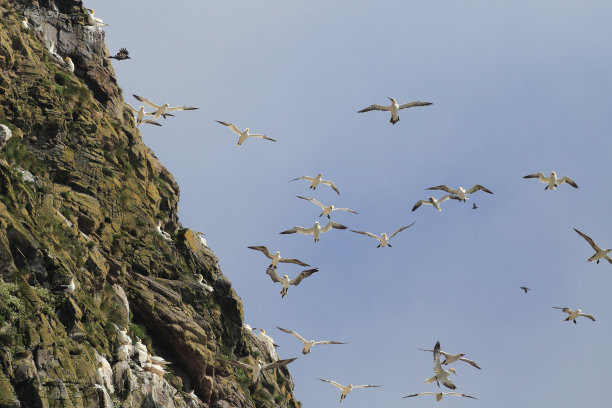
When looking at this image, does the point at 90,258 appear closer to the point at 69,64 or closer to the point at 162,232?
the point at 162,232

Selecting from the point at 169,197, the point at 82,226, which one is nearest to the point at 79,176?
the point at 82,226

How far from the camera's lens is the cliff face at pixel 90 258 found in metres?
28.6

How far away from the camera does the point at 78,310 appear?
32250 mm

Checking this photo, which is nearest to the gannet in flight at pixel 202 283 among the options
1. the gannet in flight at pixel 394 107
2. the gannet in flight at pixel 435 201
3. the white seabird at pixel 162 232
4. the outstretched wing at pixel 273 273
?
the white seabird at pixel 162 232

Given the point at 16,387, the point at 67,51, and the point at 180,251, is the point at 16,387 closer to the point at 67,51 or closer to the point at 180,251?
the point at 180,251

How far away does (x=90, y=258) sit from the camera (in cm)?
3700

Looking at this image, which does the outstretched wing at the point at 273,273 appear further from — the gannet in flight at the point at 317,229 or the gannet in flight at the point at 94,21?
the gannet in flight at the point at 94,21

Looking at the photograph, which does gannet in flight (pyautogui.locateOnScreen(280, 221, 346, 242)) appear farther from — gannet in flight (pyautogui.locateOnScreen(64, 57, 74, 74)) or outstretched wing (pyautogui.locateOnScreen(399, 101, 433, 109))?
gannet in flight (pyautogui.locateOnScreen(64, 57, 74, 74))

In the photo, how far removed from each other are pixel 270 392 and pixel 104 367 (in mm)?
18764

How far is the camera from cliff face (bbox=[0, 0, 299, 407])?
93.8 ft

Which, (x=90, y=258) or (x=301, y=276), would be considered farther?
(x=301, y=276)

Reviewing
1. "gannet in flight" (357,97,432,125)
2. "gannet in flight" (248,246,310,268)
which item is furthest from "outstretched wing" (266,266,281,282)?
"gannet in flight" (357,97,432,125)

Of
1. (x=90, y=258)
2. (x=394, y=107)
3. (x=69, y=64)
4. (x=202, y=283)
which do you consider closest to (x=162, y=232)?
(x=202, y=283)

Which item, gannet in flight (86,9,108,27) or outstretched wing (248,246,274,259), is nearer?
outstretched wing (248,246,274,259)
